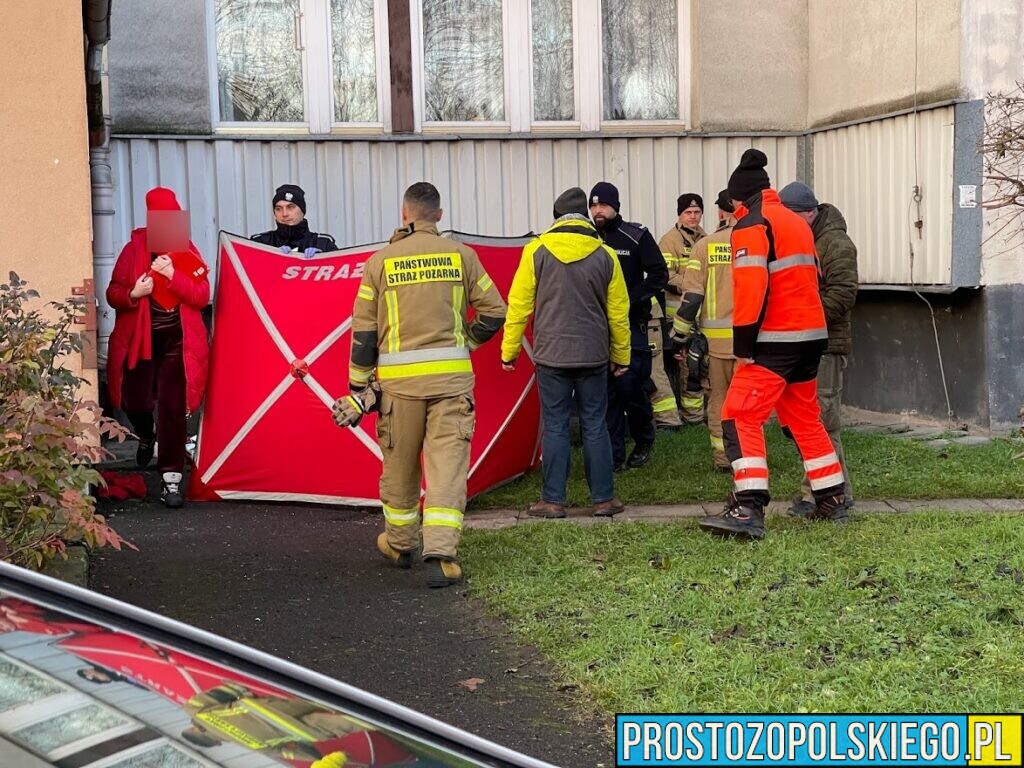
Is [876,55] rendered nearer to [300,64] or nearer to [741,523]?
[300,64]

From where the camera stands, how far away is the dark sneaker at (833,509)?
742cm

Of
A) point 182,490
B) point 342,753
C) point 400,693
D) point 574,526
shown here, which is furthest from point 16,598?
point 182,490

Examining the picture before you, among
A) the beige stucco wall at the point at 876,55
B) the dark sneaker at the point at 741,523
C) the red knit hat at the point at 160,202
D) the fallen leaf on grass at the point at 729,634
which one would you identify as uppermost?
the beige stucco wall at the point at 876,55

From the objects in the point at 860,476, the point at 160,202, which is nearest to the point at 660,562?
the point at 860,476

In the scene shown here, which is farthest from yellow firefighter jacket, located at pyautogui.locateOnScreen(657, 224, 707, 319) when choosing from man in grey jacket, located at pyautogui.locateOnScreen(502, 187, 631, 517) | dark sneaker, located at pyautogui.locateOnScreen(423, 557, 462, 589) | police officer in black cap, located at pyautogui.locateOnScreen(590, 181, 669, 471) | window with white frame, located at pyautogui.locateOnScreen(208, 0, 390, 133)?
dark sneaker, located at pyautogui.locateOnScreen(423, 557, 462, 589)

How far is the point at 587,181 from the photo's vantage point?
487 inches

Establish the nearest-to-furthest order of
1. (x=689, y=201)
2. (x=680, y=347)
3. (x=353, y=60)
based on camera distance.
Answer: (x=680, y=347)
(x=689, y=201)
(x=353, y=60)

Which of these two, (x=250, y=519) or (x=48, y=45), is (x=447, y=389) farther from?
(x=48, y=45)

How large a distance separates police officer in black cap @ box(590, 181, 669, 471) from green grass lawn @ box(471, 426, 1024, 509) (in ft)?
0.88

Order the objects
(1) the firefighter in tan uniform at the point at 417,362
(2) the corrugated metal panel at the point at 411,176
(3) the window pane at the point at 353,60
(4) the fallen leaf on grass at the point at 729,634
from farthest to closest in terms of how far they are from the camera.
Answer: (3) the window pane at the point at 353,60, (2) the corrugated metal panel at the point at 411,176, (1) the firefighter in tan uniform at the point at 417,362, (4) the fallen leaf on grass at the point at 729,634

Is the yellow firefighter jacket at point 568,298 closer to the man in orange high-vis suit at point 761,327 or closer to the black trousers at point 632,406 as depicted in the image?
the man in orange high-vis suit at point 761,327

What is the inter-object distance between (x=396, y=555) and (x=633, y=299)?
3250 mm

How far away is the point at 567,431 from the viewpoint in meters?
7.99

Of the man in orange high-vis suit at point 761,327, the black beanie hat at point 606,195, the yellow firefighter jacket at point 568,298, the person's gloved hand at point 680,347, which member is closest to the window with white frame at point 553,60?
the person's gloved hand at point 680,347
